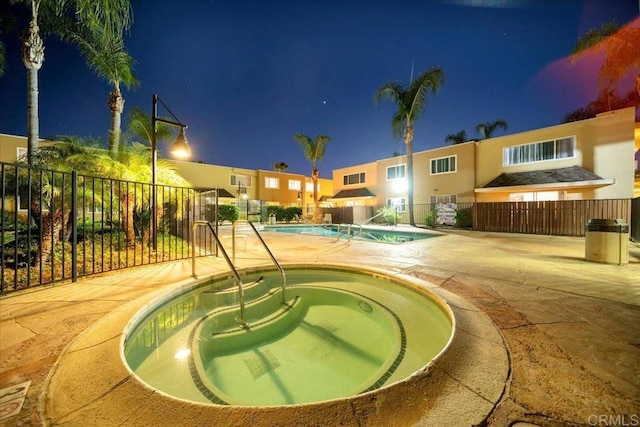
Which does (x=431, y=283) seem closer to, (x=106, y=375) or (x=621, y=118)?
(x=106, y=375)

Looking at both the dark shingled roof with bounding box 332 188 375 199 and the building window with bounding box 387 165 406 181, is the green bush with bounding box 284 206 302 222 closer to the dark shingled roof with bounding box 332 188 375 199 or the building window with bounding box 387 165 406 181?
the dark shingled roof with bounding box 332 188 375 199

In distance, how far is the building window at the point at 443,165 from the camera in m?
18.5

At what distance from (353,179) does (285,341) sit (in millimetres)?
25540

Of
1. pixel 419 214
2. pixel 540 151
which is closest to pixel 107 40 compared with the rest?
pixel 419 214

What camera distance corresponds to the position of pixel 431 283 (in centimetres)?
370

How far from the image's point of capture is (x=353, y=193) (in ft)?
86.3

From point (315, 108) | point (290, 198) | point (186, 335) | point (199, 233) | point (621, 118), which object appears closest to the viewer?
point (186, 335)

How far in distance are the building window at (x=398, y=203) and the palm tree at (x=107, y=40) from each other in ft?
63.3

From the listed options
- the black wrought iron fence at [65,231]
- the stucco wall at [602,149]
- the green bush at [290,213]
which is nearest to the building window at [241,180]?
the green bush at [290,213]

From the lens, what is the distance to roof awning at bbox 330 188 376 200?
25.2m

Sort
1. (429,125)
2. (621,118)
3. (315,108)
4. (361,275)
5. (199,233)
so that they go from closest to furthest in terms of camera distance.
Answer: (361,275), (199,233), (621,118), (429,125), (315,108)

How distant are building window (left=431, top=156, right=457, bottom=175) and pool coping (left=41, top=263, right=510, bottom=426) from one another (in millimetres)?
19243

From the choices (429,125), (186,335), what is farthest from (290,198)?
(429,125)

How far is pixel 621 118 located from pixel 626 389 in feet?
61.0
